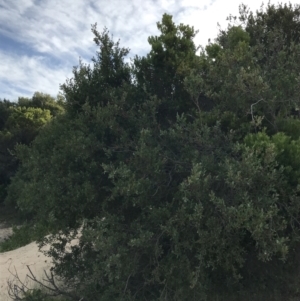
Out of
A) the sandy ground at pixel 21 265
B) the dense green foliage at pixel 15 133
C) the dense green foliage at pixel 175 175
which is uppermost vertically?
the dense green foliage at pixel 15 133

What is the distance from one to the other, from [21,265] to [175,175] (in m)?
6.06

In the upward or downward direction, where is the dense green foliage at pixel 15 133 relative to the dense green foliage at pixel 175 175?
upward

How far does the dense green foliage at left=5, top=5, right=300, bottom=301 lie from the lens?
5.13 meters

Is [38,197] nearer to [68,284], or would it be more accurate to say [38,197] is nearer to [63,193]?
[63,193]

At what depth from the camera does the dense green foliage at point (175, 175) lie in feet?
16.8

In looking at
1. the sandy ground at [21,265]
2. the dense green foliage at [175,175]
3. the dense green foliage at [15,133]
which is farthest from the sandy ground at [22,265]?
the dense green foliage at [15,133]

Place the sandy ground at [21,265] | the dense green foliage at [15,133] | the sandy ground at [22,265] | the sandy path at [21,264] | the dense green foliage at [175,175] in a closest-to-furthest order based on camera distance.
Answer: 1. the dense green foliage at [175,175]
2. the sandy ground at [22,265]
3. the sandy ground at [21,265]
4. the sandy path at [21,264]
5. the dense green foliage at [15,133]

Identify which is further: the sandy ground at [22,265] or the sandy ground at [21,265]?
the sandy ground at [21,265]

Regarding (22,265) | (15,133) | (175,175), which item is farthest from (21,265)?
(15,133)

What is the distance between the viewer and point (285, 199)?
5.32 meters

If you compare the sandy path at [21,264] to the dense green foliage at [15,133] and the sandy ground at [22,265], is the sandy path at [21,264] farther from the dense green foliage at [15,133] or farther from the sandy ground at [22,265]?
the dense green foliage at [15,133]

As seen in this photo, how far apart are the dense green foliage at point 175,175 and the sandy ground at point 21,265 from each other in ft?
7.37

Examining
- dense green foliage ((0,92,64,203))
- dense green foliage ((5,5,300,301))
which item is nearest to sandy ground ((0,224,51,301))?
dense green foliage ((5,5,300,301))

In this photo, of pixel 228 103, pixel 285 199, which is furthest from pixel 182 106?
pixel 285 199
